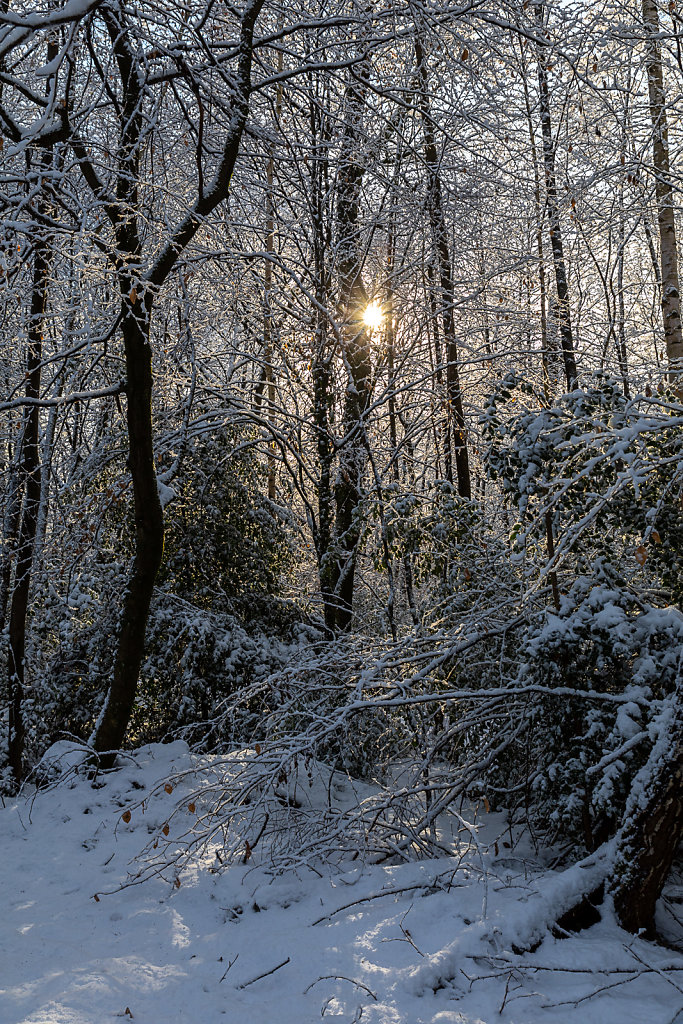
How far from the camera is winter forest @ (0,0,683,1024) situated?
3.76 metres

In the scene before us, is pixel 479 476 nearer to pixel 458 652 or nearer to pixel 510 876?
pixel 458 652

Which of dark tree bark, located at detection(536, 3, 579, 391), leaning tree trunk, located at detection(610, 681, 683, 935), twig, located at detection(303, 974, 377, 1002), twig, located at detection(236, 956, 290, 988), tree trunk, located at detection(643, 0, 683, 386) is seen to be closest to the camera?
twig, located at detection(303, 974, 377, 1002)

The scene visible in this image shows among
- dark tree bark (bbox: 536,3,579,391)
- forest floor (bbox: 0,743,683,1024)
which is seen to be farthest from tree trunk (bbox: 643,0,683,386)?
forest floor (bbox: 0,743,683,1024)

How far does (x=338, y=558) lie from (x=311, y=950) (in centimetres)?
463

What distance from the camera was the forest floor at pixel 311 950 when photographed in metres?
3.19

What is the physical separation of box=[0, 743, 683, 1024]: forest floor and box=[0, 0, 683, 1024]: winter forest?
2cm

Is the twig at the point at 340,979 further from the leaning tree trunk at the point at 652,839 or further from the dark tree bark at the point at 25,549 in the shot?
the dark tree bark at the point at 25,549

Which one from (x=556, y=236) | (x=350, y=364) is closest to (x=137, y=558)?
(x=350, y=364)

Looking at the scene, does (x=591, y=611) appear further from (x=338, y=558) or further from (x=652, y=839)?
(x=338, y=558)

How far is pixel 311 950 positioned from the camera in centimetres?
376

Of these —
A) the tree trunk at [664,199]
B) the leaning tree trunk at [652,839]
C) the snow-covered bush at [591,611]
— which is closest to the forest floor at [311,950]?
the leaning tree trunk at [652,839]

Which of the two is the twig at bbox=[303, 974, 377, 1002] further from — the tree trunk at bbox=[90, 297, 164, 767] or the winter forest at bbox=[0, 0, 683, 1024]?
the tree trunk at bbox=[90, 297, 164, 767]

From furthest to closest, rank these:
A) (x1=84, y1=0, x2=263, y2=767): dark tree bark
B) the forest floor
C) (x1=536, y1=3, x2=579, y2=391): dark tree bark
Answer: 1. (x1=536, y1=3, x2=579, y2=391): dark tree bark
2. (x1=84, y1=0, x2=263, y2=767): dark tree bark
3. the forest floor

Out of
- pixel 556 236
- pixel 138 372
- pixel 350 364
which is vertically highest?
pixel 556 236
